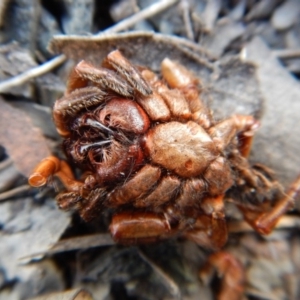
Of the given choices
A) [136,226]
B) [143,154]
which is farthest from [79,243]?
[143,154]

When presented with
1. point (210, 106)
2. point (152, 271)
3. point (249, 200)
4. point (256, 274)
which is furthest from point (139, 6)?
point (256, 274)

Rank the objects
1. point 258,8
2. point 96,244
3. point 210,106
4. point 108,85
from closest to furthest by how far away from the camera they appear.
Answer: point 108,85
point 96,244
point 210,106
point 258,8

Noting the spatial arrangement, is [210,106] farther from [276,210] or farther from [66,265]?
[66,265]

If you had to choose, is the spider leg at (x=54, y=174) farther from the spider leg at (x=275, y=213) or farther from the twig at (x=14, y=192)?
the spider leg at (x=275, y=213)

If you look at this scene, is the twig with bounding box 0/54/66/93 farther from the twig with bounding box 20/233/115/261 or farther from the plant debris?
the twig with bounding box 20/233/115/261

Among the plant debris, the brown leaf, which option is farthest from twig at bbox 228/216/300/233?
the brown leaf

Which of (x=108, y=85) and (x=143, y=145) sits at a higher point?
(x=108, y=85)

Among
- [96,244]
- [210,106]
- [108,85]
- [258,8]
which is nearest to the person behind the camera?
[108,85]

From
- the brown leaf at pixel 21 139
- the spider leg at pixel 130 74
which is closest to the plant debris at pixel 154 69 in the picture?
the brown leaf at pixel 21 139
